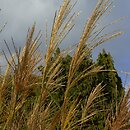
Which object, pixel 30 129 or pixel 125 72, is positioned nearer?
pixel 30 129

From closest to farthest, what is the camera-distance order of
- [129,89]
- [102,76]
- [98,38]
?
1. [98,38]
2. [129,89]
3. [102,76]

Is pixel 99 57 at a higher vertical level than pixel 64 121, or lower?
higher

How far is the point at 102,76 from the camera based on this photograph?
15.6m

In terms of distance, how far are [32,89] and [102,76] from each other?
12607 mm

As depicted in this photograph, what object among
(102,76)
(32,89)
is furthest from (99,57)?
(32,89)

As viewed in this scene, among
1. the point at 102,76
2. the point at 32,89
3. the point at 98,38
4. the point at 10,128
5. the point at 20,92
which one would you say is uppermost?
the point at 102,76

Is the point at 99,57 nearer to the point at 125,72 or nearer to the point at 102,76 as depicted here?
the point at 102,76

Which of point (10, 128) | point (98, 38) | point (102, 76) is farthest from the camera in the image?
point (102, 76)

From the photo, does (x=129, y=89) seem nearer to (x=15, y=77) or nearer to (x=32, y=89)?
(x=32, y=89)

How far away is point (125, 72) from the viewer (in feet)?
9.36

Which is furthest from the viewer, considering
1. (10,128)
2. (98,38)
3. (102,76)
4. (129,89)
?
(102,76)

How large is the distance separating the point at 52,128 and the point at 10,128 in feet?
0.81

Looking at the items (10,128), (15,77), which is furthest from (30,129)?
(15,77)

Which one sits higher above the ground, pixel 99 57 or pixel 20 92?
pixel 99 57
